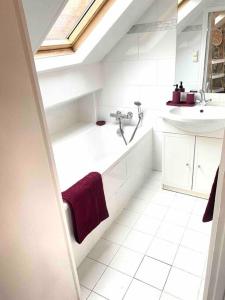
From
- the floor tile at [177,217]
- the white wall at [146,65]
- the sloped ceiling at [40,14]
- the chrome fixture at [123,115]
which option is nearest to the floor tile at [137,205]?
the floor tile at [177,217]

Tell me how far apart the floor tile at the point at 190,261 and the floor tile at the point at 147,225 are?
286mm

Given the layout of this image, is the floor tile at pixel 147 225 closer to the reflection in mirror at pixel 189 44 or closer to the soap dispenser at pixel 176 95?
the soap dispenser at pixel 176 95

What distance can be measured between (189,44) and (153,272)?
2.06 m

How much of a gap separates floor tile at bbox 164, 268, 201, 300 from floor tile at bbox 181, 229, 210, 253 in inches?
10.2

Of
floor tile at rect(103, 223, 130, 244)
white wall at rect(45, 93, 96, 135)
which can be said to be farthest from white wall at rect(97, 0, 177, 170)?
floor tile at rect(103, 223, 130, 244)

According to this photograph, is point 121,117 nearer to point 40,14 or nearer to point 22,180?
point 40,14

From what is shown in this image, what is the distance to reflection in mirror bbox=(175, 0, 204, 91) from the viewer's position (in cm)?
212

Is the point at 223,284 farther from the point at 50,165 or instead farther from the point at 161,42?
the point at 161,42

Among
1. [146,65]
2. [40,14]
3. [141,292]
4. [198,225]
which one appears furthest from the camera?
[146,65]

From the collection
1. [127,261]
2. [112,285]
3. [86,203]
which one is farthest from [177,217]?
[86,203]

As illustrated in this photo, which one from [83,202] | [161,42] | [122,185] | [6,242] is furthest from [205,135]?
[6,242]

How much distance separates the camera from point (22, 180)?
93 centimetres

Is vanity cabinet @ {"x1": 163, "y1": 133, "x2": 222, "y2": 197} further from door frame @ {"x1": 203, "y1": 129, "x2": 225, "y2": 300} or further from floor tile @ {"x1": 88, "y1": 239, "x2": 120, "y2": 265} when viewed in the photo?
door frame @ {"x1": 203, "y1": 129, "x2": 225, "y2": 300}

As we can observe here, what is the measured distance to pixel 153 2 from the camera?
7.25 ft
